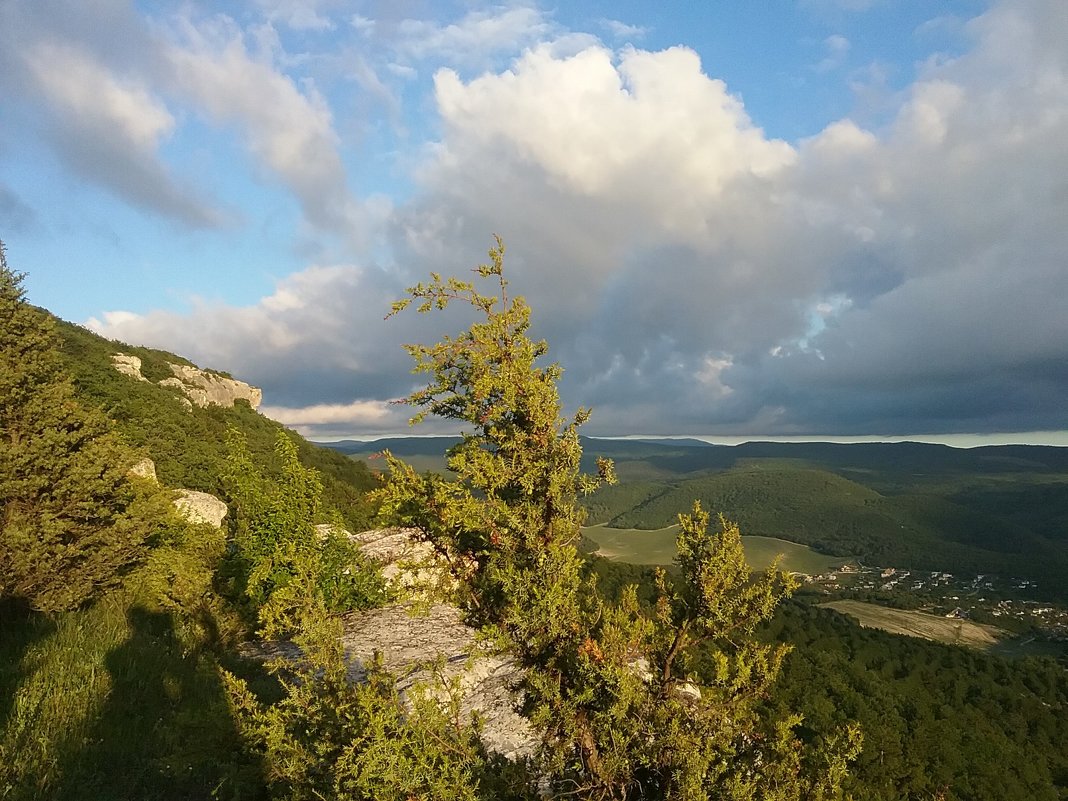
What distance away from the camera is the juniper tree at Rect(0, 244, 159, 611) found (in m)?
13.9

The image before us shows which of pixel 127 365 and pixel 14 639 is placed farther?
pixel 127 365

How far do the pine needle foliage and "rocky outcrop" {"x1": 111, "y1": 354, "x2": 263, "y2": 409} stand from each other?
61.2 m

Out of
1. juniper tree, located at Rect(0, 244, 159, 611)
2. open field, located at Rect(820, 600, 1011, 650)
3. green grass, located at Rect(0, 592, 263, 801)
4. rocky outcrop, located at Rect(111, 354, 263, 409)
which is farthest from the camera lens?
open field, located at Rect(820, 600, 1011, 650)

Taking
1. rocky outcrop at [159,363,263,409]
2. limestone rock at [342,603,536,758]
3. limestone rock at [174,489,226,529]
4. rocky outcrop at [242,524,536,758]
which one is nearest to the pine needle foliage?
rocky outcrop at [242,524,536,758]

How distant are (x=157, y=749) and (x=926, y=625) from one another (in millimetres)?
188595

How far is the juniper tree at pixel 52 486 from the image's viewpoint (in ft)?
45.5

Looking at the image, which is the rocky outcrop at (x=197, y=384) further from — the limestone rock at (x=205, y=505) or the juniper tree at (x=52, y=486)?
the juniper tree at (x=52, y=486)

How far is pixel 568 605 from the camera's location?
8.09 m

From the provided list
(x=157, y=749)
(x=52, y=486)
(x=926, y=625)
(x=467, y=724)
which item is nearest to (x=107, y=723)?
(x=157, y=749)

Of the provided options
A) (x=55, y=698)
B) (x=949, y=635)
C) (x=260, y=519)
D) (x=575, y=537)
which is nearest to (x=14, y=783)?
(x=55, y=698)

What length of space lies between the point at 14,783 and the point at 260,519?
13403mm

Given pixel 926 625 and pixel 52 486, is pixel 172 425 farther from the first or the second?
pixel 926 625

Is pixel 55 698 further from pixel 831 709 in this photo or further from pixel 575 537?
pixel 831 709

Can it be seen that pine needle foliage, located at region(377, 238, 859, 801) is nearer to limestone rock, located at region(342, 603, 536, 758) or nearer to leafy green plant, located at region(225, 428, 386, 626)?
limestone rock, located at region(342, 603, 536, 758)
